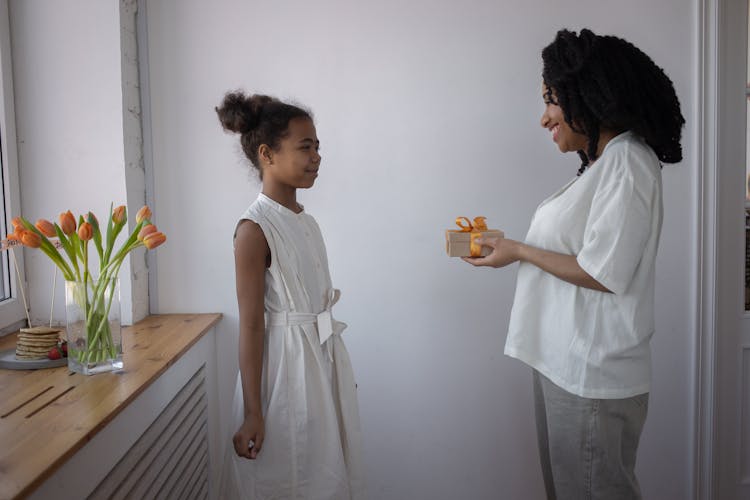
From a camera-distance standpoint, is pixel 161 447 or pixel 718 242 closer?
pixel 161 447

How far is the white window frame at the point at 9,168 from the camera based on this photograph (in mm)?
1718

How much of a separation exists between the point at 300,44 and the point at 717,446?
2.03 metres

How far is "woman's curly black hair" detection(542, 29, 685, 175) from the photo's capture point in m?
1.28

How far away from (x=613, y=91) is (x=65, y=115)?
1530 millimetres

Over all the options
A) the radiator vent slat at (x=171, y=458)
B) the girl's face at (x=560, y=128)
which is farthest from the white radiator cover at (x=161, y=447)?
the girl's face at (x=560, y=128)

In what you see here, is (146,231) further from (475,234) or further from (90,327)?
(475,234)

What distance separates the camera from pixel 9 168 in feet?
5.72

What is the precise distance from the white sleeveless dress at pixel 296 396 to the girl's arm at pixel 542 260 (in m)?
0.44

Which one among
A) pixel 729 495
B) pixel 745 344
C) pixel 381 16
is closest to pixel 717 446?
pixel 729 495

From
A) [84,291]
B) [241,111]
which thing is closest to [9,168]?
[84,291]

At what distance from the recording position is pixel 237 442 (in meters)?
1.37

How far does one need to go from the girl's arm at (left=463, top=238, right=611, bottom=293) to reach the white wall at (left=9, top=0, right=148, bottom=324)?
1130mm

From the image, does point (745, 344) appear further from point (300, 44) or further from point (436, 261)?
point (300, 44)

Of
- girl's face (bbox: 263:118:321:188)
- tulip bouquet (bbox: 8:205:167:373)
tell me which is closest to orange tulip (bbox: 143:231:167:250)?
tulip bouquet (bbox: 8:205:167:373)
